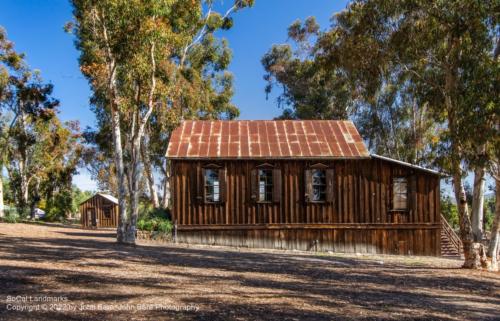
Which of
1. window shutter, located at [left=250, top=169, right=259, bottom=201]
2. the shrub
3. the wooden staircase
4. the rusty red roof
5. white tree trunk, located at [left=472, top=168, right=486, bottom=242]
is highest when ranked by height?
the rusty red roof

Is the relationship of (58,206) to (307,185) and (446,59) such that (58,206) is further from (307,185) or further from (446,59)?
(446,59)

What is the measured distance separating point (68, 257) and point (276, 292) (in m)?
6.49

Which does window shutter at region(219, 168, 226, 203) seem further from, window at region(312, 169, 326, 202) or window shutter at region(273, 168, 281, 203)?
window at region(312, 169, 326, 202)

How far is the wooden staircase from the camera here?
21500 millimetres

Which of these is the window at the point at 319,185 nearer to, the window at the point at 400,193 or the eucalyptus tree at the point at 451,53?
the window at the point at 400,193

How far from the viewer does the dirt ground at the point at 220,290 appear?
664 centimetres

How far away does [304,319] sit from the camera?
6.55 meters

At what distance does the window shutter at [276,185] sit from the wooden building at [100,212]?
26.8 metres

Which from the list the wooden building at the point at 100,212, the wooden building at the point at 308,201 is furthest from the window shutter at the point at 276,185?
the wooden building at the point at 100,212

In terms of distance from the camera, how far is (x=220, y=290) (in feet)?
28.0

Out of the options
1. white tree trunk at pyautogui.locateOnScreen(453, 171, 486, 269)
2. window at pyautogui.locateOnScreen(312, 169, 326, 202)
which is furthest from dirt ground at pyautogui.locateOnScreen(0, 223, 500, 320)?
window at pyautogui.locateOnScreen(312, 169, 326, 202)

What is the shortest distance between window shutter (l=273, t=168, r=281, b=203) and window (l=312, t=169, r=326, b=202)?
5.14 ft

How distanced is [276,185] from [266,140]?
8.31 feet

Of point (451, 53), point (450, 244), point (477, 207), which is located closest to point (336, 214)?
point (477, 207)
